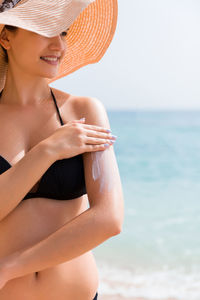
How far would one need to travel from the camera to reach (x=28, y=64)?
1866 mm

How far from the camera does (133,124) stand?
71.9 feet

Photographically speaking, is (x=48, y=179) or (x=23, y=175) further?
(x=48, y=179)

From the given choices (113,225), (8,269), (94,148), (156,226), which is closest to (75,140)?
(94,148)

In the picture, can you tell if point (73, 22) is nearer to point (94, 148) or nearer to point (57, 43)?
point (57, 43)

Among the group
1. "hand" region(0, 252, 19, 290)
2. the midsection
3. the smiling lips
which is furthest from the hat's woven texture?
"hand" region(0, 252, 19, 290)

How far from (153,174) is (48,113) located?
10.9 metres

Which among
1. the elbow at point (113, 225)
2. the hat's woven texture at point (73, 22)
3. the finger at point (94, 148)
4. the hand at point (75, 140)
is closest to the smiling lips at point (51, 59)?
the hat's woven texture at point (73, 22)

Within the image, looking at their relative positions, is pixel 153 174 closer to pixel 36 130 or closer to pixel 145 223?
pixel 145 223

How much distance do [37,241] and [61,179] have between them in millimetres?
244

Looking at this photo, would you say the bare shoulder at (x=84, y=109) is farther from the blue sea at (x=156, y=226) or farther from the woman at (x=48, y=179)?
the blue sea at (x=156, y=226)

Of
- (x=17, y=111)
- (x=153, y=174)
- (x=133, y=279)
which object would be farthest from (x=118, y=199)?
(x=153, y=174)

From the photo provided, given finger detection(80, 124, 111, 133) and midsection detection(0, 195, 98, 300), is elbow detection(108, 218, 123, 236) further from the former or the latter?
finger detection(80, 124, 111, 133)

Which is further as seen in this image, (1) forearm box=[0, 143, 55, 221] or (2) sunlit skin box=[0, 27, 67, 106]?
(2) sunlit skin box=[0, 27, 67, 106]

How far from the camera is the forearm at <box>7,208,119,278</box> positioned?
1.68 m
